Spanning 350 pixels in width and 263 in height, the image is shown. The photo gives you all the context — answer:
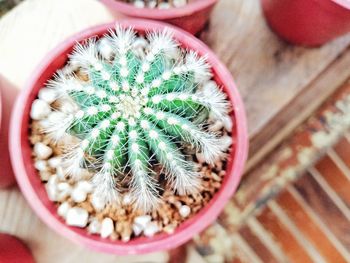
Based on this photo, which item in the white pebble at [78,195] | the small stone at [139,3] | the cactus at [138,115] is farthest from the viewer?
the small stone at [139,3]

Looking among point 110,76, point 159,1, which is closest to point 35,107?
point 110,76

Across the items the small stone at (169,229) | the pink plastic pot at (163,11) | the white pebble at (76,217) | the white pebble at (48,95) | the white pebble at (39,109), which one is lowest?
the small stone at (169,229)

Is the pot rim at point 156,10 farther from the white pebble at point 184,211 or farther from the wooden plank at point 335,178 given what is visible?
the wooden plank at point 335,178

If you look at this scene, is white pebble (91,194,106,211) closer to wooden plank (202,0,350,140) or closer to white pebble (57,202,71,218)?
white pebble (57,202,71,218)

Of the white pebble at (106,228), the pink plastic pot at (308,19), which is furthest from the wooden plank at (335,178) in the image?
the white pebble at (106,228)

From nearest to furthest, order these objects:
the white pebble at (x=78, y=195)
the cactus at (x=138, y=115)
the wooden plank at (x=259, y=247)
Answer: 1. the cactus at (x=138, y=115)
2. the white pebble at (x=78, y=195)
3. the wooden plank at (x=259, y=247)

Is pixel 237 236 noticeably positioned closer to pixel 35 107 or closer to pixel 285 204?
A: pixel 285 204

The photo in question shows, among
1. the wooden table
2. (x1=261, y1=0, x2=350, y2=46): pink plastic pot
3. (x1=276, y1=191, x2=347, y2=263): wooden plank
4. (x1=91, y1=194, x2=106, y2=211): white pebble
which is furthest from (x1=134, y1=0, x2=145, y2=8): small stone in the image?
(x1=276, y1=191, x2=347, y2=263): wooden plank

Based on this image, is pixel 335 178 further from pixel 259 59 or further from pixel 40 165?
pixel 40 165
